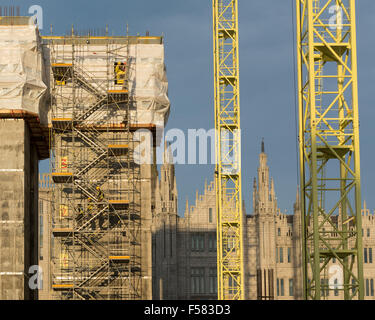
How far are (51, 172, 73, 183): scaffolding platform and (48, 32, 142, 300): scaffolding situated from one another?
7cm

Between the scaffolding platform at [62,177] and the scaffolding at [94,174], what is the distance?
2.8 inches

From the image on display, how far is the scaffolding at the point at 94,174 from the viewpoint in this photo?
195ft

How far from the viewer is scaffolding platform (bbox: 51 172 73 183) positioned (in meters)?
59.5

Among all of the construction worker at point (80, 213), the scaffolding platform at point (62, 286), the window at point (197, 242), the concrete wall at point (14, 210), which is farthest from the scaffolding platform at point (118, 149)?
the window at point (197, 242)

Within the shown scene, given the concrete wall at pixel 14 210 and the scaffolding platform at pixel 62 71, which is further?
the scaffolding platform at pixel 62 71

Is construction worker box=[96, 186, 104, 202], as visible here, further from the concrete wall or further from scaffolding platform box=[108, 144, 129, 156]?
the concrete wall

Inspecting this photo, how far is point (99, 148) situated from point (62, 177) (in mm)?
3339

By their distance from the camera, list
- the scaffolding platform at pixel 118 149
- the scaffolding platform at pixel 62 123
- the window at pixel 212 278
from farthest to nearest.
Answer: the window at pixel 212 278 → the scaffolding platform at pixel 62 123 → the scaffolding platform at pixel 118 149

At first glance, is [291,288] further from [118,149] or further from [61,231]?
[61,231]

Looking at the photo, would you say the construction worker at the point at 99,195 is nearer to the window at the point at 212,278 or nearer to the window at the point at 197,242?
the window at the point at 197,242

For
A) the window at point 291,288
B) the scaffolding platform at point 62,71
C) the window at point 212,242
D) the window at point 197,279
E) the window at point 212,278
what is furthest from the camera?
the window at point 291,288

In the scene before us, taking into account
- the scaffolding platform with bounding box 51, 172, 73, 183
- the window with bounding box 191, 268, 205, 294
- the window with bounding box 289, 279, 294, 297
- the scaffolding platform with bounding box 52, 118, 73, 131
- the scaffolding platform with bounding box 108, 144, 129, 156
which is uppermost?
the scaffolding platform with bounding box 52, 118, 73, 131

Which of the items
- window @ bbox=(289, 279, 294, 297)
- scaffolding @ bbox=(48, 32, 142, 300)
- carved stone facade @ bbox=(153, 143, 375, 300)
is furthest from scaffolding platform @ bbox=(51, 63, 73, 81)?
window @ bbox=(289, 279, 294, 297)
